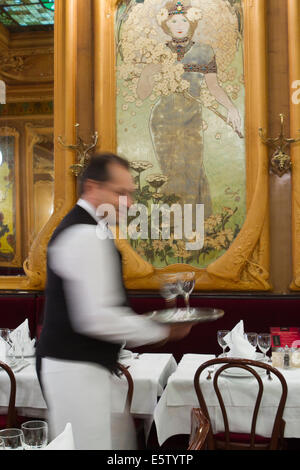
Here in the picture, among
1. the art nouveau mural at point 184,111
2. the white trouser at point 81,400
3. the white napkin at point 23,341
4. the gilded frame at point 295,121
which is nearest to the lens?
the white trouser at point 81,400

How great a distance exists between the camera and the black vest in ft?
6.23

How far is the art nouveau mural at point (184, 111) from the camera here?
4.58 m

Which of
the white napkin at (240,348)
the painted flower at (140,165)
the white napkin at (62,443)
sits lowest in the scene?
the white napkin at (240,348)

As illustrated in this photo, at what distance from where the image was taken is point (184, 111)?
4676mm

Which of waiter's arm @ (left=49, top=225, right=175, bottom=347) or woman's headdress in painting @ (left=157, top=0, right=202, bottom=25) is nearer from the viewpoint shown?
waiter's arm @ (left=49, top=225, right=175, bottom=347)

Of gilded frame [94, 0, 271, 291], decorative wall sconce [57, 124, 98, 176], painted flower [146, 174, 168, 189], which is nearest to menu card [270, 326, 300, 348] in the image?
gilded frame [94, 0, 271, 291]

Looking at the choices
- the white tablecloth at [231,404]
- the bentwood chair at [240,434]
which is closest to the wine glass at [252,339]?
the white tablecloth at [231,404]

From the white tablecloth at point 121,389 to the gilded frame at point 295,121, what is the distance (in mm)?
1739

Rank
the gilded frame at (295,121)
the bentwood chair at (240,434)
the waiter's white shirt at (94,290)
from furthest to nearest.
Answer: the gilded frame at (295,121) < the bentwood chair at (240,434) < the waiter's white shirt at (94,290)

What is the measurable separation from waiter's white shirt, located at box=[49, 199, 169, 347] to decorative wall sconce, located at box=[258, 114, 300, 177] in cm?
292

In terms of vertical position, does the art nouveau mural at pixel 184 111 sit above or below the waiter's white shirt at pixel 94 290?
above

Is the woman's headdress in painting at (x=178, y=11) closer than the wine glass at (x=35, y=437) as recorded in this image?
No

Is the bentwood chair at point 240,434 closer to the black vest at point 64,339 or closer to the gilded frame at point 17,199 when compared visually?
the black vest at point 64,339

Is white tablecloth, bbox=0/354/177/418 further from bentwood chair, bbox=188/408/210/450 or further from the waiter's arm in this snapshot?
bentwood chair, bbox=188/408/210/450
